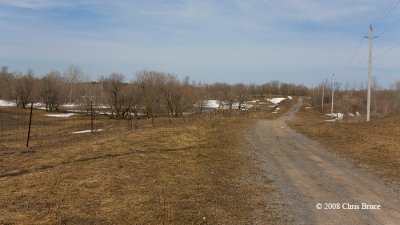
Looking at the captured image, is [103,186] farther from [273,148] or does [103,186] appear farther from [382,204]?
[273,148]

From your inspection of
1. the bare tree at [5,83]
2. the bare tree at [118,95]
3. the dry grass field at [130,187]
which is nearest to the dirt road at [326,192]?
the dry grass field at [130,187]

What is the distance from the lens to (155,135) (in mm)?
17953

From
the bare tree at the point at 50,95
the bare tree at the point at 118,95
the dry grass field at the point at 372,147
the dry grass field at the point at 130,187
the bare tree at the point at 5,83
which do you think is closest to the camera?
the dry grass field at the point at 130,187

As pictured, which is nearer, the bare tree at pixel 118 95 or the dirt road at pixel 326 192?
the dirt road at pixel 326 192

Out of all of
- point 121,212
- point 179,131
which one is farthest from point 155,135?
point 121,212

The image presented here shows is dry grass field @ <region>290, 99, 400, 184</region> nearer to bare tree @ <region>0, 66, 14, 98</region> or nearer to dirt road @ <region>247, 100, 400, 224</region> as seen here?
dirt road @ <region>247, 100, 400, 224</region>

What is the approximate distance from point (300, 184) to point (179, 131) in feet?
36.8

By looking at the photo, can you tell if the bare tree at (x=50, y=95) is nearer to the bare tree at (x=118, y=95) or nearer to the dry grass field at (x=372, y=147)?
the bare tree at (x=118, y=95)

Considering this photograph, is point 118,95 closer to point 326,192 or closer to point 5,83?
point 326,192

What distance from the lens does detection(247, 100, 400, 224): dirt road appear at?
669cm

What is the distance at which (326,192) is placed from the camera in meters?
8.53

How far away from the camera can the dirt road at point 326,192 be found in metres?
6.69

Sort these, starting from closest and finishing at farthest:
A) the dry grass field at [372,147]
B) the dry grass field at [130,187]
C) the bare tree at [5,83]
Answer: the dry grass field at [130,187] < the dry grass field at [372,147] < the bare tree at [5,83]

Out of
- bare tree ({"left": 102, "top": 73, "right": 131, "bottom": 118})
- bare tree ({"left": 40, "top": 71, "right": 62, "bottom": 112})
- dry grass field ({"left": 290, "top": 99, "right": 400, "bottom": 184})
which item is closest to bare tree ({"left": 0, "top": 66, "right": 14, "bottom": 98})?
bare tree ({"left": 40, "top": 71, "right": 62, "bottom": 112})
